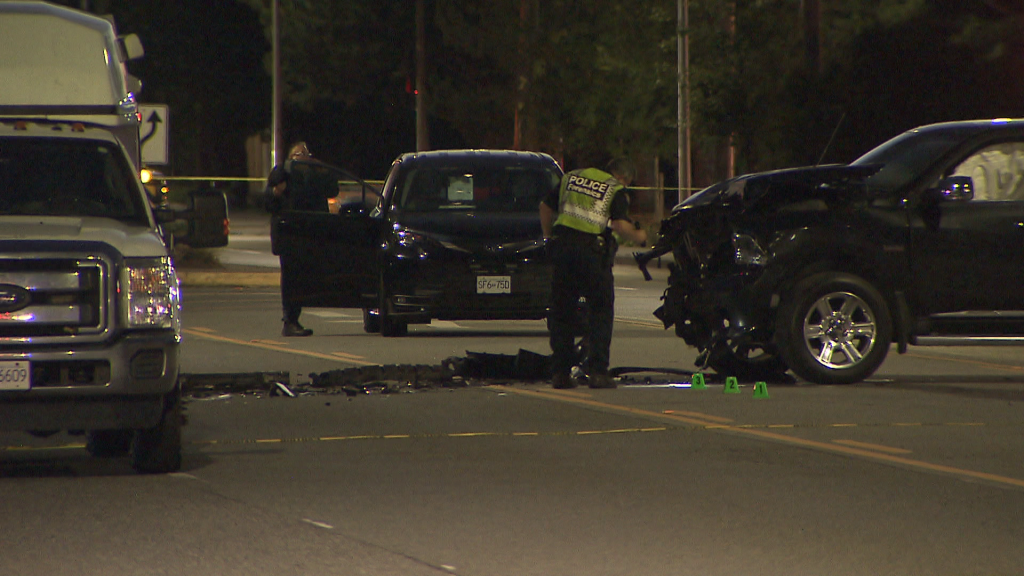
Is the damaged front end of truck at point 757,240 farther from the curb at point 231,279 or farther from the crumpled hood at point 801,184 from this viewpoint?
Answer: the curb at point 231,279

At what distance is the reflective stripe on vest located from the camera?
12.8 meters

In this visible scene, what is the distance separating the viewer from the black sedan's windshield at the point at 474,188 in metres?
17.0

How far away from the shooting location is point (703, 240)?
1328 centimetres

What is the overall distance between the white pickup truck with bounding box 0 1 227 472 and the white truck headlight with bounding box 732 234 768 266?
4.90m

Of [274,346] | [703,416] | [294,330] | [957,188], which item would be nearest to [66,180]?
[703,416]

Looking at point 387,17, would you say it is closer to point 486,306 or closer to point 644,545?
point 486,306

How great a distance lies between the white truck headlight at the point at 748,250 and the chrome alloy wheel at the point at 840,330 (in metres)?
0.55

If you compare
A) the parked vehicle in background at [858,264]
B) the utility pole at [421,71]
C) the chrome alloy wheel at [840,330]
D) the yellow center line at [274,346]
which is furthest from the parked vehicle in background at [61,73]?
the utility pole at [421,71]

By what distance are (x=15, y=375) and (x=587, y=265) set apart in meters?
5.39

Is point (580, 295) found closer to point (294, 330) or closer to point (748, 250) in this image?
point (748, 250)

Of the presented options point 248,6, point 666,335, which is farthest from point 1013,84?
point 248,6

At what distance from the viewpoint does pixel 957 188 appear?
12594 millimetres

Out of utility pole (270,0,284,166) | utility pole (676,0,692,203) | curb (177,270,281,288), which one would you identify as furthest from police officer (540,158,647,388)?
utility pole (270,0,284,166)

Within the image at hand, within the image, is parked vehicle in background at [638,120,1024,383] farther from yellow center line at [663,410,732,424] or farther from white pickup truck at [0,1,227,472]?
white pickup truck at [0,1,227,472]
